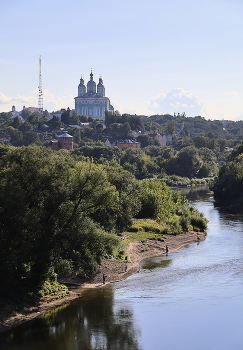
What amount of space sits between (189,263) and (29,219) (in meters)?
17.8

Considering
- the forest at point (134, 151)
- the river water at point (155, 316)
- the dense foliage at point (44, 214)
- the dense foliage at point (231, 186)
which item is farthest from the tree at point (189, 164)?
the dense foliage at point (44, 214)

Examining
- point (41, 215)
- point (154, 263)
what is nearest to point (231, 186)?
point (154, 263)

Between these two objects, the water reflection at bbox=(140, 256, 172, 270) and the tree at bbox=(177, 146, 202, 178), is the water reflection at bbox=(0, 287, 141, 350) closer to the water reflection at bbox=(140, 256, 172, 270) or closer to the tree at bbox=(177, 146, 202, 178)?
the water reflection at bbox=(140, 256, 172, 270)

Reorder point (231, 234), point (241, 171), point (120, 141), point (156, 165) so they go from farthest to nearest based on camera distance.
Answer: point (120, 141) → point (156, 165) → point (241, 171) → point (231, 234)

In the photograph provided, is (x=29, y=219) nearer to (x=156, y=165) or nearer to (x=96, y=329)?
(x=96, y=329)

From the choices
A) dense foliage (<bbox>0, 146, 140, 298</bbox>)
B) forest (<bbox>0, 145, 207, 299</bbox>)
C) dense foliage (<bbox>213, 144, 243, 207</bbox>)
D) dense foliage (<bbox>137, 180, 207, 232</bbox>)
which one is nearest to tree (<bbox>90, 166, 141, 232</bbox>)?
forest (<bbox>0, 145, 207, 299</bbox>)

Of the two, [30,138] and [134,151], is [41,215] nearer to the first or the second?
[134,151]

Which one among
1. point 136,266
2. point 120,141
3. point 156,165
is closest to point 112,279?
point 136,266

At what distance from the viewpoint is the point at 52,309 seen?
2633 cm

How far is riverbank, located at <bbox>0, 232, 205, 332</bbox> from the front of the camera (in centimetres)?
2427

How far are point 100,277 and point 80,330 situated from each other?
8960 mm

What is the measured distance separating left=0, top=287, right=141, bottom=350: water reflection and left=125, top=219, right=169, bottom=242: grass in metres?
17.2

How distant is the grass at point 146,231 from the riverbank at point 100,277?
86 cm

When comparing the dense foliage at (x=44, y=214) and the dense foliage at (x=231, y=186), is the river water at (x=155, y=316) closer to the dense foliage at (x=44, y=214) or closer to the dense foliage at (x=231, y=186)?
the dense foliage at (x=44, y=214)
